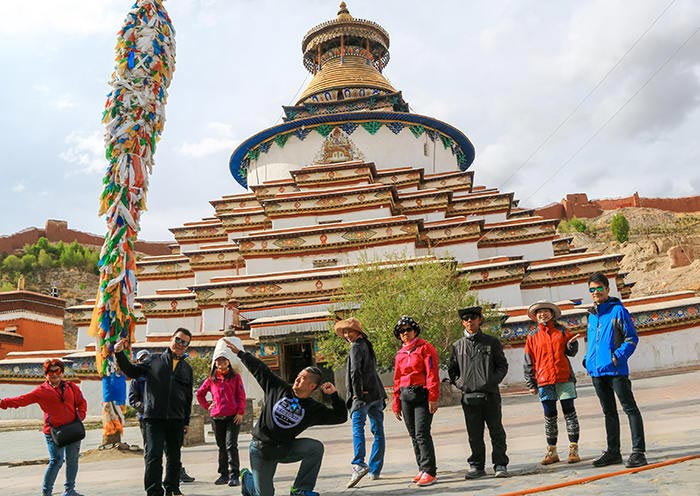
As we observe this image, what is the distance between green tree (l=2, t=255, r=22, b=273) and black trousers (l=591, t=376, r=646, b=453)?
52.2 metres

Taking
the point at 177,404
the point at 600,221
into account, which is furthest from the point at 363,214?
the point at 600,221

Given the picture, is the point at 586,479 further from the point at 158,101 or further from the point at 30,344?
the point at 30,344

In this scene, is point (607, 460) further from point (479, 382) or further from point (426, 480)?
point (426, 480)

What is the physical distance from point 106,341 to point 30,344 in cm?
2176

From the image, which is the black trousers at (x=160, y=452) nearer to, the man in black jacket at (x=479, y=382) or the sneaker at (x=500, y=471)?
the man in black jacket at (x=479, y=382)

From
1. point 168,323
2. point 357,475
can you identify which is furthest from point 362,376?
point 168,323

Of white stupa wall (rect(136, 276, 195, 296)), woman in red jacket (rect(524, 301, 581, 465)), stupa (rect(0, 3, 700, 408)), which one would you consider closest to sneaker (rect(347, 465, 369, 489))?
woman in red jacket (rect(524, 301, 581, 465))

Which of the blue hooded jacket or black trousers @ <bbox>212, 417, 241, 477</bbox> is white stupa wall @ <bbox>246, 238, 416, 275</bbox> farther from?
the blue hooded jacket

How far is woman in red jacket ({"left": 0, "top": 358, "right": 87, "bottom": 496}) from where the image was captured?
547cm

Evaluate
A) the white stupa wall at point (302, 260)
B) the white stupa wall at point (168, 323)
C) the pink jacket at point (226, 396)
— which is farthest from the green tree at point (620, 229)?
the pink jacket at point (226, 396)

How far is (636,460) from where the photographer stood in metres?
4.60

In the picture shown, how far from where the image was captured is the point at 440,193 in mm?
23500

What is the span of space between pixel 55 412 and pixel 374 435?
120 inches

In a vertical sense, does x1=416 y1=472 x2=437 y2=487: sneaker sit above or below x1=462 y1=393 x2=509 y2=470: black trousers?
below
